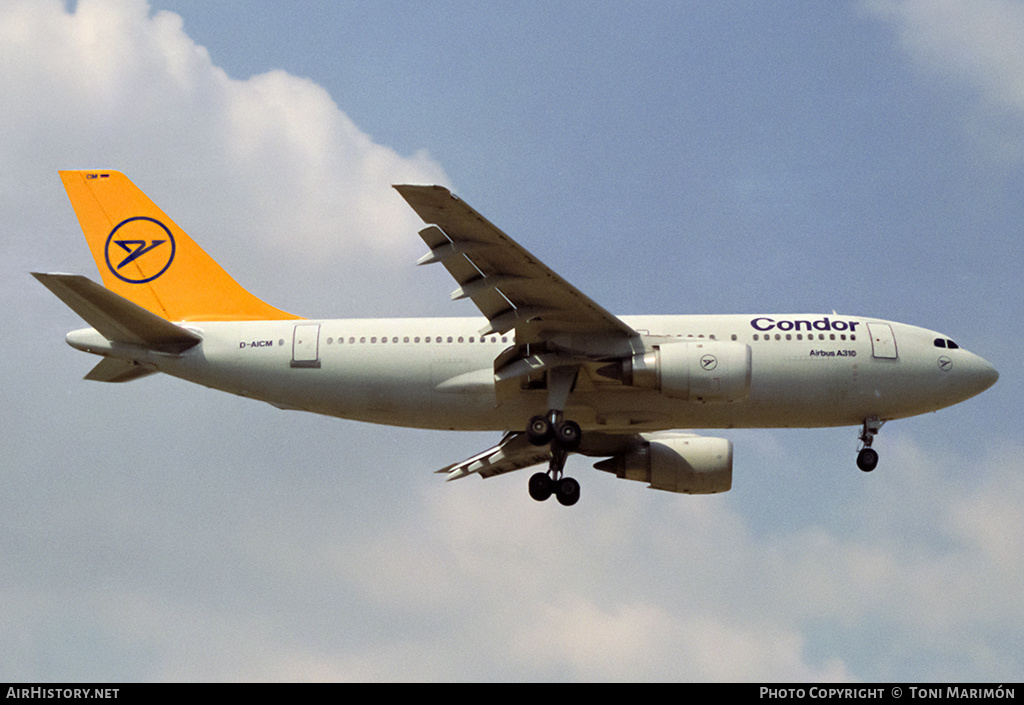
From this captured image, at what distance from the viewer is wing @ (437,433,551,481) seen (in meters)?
36.2

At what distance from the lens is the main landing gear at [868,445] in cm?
3167

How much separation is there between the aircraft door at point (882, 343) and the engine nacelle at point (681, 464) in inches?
229

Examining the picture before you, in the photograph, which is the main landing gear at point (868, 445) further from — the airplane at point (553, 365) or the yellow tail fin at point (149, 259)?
the yellow tail fin at point (149, 259)

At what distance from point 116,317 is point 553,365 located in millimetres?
10617

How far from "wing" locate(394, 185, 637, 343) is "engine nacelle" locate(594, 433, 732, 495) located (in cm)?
659

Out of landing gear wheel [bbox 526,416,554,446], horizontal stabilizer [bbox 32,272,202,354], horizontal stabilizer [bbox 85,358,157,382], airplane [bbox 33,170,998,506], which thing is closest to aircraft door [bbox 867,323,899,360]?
airplane [bbox 33,170,998,506]

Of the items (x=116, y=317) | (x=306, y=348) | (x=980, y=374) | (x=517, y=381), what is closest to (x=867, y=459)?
(x=980, y=374)

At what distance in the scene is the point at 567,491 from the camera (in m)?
32.6

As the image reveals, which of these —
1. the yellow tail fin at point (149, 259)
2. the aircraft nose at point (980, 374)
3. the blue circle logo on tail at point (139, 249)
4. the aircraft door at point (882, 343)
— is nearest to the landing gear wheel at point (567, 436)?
the aircraft door at point (882, 343)

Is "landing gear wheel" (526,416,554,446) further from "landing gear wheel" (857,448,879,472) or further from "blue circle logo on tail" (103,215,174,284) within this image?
"blue circle logo on tail" (103,215,174,284)

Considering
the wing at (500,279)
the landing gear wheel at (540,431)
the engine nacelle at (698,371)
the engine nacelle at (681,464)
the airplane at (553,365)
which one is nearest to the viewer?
the wing at (500,279)

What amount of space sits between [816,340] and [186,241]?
56.5 feet

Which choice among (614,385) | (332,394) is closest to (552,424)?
(614,385)

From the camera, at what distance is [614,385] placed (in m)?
30.5
